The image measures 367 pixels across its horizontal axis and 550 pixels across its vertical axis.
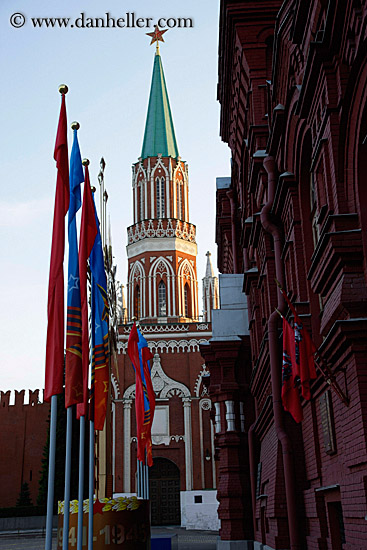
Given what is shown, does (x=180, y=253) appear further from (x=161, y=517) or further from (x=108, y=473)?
(x=108, y=473)

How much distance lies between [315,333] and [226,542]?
11.2 metres

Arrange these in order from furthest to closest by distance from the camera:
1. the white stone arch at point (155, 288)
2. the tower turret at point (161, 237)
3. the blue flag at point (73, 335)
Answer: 1. the tower turret at point (161, 237)
2. the white stone arch at point (155, 288)
3. the blue flag at point (73, 335)

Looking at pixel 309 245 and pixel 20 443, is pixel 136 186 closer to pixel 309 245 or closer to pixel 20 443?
pixel 20 443

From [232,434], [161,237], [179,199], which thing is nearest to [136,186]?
[179,199]

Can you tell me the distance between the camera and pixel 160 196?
166 ft

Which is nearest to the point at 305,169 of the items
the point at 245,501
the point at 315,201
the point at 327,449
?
the point at 315,201

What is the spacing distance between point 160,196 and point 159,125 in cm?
626

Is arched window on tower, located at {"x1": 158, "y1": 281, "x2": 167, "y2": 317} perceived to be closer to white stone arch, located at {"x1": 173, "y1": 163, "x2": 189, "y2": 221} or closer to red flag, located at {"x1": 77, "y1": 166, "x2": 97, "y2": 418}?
white stone arch, located at {"x1": 173, "y1": 163, "x2": 189, "y2": 221}

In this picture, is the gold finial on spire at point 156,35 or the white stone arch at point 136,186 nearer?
the white stone arch at point 136,186

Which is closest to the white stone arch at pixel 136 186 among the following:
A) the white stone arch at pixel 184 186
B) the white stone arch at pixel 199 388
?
the white stone arch at pixel 184 186

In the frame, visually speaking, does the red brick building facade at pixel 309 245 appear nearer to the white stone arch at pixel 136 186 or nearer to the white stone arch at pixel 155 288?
the white stone arch at pixel 155 288

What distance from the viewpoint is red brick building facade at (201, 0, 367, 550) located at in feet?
25.5

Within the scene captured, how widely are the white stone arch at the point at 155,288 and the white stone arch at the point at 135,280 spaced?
0.53m

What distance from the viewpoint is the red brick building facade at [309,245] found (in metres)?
7.76
